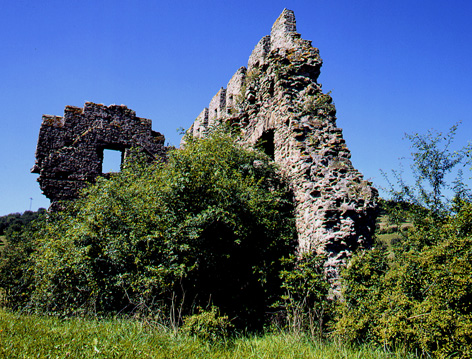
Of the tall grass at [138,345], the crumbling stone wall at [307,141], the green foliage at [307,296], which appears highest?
the crumbling stone wall at [307,141]

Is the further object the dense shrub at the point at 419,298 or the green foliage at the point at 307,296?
the green foliage at the point at 307,296

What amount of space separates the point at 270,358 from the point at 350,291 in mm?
1906

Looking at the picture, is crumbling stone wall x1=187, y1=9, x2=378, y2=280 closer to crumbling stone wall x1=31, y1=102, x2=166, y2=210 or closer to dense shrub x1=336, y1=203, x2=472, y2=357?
dense shrub x1=336, y1=203, x2=472, y2=357

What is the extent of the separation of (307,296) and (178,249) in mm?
2366

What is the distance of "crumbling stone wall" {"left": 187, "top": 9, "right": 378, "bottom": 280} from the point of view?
595 cm

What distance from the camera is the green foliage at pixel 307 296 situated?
5.17 meters

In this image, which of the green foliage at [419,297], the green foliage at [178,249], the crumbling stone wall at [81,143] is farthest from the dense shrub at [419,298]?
the crumbling stone wall at [81,143]

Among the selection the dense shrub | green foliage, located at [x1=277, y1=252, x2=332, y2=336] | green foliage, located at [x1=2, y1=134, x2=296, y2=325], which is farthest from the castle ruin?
green foliage, located at [x1=2, y1=134, x2=296, y2=325]

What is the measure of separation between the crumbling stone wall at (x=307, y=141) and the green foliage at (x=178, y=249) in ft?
2.38

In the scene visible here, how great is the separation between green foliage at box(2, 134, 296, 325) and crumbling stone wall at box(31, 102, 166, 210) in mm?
4915

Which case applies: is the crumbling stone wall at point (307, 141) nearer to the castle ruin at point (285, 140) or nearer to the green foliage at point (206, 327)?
the castle ruin at point (285, 140)

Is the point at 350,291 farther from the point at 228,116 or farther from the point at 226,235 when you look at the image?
the point at 228,116

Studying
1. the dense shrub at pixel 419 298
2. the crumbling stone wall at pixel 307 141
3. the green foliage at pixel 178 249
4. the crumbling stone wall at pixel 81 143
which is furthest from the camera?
the crumbling stone wall at pixel 81 143

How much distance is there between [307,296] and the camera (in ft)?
17.9
